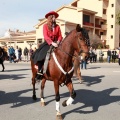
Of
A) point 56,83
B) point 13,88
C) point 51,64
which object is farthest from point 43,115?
point 13,88

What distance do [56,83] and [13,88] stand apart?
4582 mm

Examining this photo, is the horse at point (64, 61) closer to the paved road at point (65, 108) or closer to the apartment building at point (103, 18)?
the paved road at point (65, 108)

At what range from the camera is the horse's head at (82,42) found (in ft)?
19.4

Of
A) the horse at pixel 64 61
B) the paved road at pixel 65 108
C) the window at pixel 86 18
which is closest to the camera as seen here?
the horse at pixel 64 61

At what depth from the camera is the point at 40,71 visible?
7.09 metres

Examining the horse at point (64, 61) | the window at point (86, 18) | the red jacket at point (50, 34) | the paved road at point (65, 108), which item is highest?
the window at point (86, 18)

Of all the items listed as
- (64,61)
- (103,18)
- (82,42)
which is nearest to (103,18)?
(103,18)

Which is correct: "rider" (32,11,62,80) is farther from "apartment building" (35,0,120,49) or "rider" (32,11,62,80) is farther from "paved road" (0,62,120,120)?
"apartment building" (35,0,120,49)

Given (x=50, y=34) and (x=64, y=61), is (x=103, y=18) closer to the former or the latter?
(x=50, y=34)

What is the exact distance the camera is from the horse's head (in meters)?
5.91

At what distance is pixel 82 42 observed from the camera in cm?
598

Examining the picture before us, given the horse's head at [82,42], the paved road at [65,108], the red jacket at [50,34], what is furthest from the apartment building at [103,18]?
the horse's head at [82,42]

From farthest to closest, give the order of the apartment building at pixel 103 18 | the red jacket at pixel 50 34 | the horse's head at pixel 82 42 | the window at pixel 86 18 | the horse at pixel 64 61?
the apartment building at pixel 103 18, the window at pixel 86 18, the red jacket at pixel 50 34, the horse at pixel 64 61, the horse's head at pixel 82 42

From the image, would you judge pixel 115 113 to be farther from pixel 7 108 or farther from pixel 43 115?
pixel 7 108
